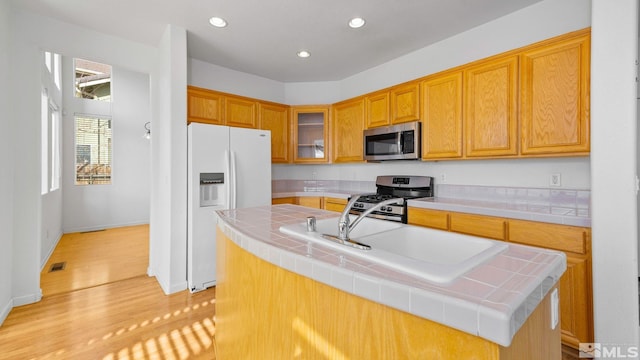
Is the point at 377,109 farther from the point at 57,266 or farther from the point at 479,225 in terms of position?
the point at 57,266

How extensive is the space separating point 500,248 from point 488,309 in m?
0.49

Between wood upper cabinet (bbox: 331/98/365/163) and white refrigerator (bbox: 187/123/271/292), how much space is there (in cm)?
124

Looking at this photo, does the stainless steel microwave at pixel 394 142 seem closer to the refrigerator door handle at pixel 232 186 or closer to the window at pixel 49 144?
the refrigerator door handle at pixel 232 186

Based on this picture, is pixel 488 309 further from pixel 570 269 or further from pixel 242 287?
pixel 570 269

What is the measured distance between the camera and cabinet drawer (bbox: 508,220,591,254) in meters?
1.79

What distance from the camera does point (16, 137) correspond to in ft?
8.13

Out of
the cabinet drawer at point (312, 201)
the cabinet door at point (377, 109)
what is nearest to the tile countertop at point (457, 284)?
the cabinet door at point (377, 109)

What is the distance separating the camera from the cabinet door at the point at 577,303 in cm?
177

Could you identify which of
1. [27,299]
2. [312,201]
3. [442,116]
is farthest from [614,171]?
[27,299]

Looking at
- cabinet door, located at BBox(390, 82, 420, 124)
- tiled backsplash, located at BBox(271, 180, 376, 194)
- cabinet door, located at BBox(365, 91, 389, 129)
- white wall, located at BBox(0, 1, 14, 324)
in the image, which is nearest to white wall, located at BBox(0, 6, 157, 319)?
white wall, located at BBox(0, 1, 14, 324)

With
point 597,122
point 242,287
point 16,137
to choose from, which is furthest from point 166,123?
point 597,122

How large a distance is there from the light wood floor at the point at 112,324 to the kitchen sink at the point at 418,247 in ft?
4.53

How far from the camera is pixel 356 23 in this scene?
2.72 meters

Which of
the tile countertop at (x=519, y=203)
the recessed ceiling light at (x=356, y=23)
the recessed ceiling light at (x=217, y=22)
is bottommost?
the tile countertop at (x=519, y=203)
